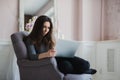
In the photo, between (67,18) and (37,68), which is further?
(67,18)

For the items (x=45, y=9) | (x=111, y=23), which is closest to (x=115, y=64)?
(x=111, y=23)

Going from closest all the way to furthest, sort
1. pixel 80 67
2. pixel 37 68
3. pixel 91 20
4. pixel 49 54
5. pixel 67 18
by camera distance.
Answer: pixel 49 54, pixel 37 68, pixel 80 67, pixel 67 18, pixel 91 20

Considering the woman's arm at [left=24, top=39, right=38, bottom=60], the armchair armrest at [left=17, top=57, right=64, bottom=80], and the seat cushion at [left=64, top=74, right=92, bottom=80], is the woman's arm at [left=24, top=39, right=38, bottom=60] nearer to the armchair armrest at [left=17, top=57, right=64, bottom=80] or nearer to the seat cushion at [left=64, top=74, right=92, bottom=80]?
the armchair armrest at [left=17, top=57, right=64, bottom=80]

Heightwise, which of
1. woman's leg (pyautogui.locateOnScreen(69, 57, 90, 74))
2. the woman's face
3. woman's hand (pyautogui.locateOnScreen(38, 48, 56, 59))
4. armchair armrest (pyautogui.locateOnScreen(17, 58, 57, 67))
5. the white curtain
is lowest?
the white curtain

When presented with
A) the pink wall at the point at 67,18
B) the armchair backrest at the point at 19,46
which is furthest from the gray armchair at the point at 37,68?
the pink wall at the point at 67,18

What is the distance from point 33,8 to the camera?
4211 millimetres

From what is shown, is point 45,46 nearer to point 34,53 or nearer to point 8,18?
point 34,53

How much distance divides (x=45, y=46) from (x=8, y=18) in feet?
4.73

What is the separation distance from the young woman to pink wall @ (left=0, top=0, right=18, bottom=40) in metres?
1.29

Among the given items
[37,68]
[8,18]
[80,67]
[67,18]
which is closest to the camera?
[37,68]

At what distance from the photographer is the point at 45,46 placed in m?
2.93

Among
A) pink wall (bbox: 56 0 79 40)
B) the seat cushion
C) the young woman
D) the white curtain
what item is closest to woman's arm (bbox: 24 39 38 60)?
the young woman

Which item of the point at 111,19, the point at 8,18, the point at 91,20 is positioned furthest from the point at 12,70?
the point at 111,19

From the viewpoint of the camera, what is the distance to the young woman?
275cm
